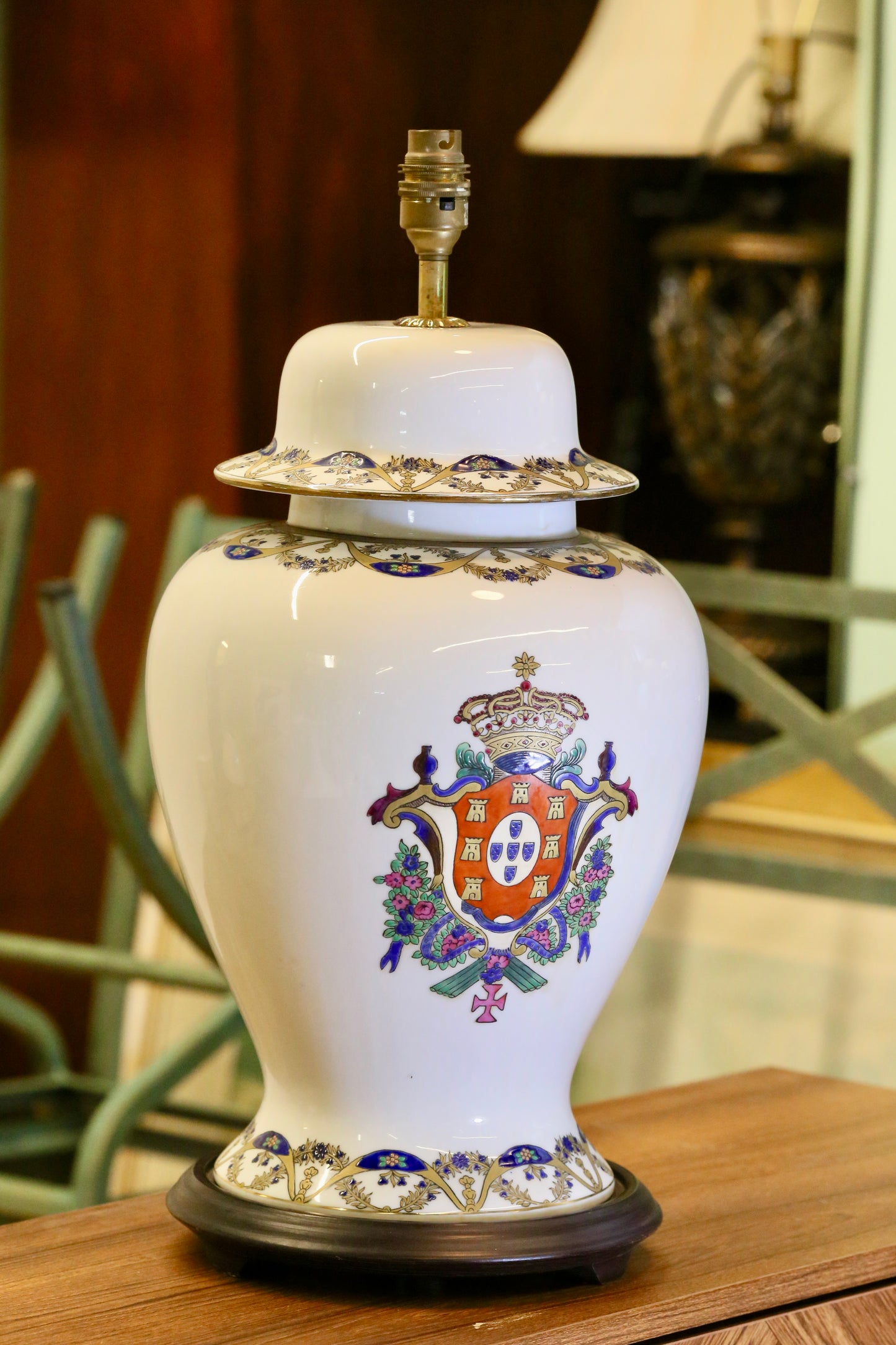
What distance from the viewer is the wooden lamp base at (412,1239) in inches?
28.2

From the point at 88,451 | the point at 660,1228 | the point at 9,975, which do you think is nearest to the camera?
the point at 660,1228

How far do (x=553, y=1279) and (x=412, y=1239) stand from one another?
0.07m

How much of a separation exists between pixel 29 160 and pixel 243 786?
6.11ft

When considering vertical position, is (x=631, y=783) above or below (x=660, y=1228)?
above

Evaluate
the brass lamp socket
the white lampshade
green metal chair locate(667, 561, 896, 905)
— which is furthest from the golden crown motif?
the brass lamp socket

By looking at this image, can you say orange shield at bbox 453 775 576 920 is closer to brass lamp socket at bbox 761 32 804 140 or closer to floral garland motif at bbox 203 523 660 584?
floral garland motif at bbox 203 523 660 584

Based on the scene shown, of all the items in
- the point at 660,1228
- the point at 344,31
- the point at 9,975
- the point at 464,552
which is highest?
the point at 344,31

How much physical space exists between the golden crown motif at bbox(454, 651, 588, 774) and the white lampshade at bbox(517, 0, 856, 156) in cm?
133

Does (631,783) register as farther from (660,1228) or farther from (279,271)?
(279,271)

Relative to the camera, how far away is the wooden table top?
70 cm

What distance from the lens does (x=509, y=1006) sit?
0.72 m

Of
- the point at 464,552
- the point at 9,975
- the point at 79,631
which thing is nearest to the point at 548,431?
the point at 464,552

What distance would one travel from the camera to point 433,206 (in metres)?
0.76

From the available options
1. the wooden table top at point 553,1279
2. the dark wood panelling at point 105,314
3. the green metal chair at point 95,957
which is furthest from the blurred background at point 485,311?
the wooden table top at point 553,1279
